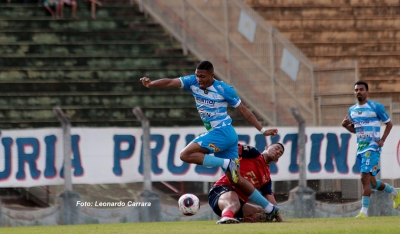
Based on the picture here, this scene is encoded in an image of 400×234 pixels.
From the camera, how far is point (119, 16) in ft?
73.4

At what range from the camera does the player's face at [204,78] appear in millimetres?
11406

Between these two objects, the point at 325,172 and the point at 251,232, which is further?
the point at 325,172

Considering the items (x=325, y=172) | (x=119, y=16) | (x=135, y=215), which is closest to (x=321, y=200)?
(x=325, y=172)

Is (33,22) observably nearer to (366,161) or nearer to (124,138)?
(124,138)

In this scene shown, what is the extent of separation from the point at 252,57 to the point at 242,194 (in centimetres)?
826

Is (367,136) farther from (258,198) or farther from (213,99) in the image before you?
(213,99)

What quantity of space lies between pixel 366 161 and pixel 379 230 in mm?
5414

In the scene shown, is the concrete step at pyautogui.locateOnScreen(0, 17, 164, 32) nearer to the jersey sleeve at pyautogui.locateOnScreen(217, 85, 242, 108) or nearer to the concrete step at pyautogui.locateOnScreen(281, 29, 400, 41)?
the concrete step at pyautogui.locateOnScreen(281, 29, 400, 41)

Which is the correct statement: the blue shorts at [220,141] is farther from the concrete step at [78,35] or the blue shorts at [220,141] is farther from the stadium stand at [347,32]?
the stadium stand at [347,32]

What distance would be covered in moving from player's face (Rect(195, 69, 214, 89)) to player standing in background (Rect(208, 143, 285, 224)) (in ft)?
4.03

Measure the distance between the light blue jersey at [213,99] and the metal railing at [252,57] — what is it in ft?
22.6

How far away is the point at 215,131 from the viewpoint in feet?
38.1

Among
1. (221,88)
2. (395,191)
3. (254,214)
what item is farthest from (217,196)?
(395,191)

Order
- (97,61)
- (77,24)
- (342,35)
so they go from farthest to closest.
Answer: (342,35), (77,24), (97,61)
